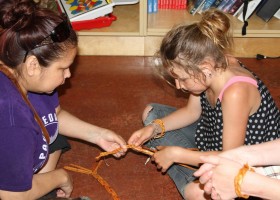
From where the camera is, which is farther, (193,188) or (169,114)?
(169,114)

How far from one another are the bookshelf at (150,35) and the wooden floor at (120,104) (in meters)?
0.05

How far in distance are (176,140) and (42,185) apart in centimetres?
56

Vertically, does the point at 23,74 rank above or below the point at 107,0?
above

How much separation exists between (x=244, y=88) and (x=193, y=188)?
39 cm

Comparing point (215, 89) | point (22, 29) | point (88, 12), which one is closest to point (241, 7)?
point (88, 12)

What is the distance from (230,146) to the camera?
1.34 metres

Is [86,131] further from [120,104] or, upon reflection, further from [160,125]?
[120,104]

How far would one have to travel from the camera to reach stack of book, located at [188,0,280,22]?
2.32 meters

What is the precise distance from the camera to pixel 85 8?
7.61 ft

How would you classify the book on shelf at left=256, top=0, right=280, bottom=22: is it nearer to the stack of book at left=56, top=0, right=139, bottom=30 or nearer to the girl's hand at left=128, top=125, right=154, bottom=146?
the stack of book at left=56, top=0, right=139, bottom=30

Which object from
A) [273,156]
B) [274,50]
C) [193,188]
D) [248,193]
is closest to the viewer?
[248,193]

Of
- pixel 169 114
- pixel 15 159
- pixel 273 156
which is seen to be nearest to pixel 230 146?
pixel 273 156

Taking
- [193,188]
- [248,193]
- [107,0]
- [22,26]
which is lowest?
[193,188]

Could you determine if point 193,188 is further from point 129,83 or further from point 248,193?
point 129,83
